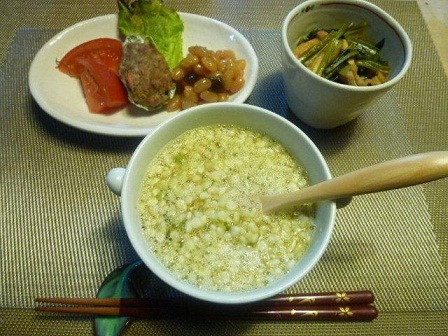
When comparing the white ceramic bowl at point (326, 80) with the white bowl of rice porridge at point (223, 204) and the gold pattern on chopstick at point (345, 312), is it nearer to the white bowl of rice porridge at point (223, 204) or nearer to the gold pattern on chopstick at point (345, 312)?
the white bowl of rice porridge at point (223, 204)

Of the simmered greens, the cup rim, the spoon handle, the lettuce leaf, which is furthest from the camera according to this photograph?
the lettuce leaf

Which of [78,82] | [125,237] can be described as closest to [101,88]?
[78,82]

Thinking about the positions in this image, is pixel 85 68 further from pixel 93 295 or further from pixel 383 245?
pixel 383 245

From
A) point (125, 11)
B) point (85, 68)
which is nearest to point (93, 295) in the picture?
point (85, 68)

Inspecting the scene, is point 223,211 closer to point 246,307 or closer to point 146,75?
point 246,307

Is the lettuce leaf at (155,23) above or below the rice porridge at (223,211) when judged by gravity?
above

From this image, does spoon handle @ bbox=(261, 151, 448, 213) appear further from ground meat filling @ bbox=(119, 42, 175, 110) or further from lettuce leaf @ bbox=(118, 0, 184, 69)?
lettuce leaf @ bbox=(118, 0, 184, 69)

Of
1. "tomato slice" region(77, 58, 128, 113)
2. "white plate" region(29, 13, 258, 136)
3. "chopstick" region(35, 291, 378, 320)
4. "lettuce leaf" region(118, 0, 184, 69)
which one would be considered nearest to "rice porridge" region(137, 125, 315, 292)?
"chopstick" region(35, 291, 378, 320)

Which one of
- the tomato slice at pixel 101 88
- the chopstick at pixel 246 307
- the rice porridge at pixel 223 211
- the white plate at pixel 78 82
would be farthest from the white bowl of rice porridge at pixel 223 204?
the tomato slice at pixel 101 88
